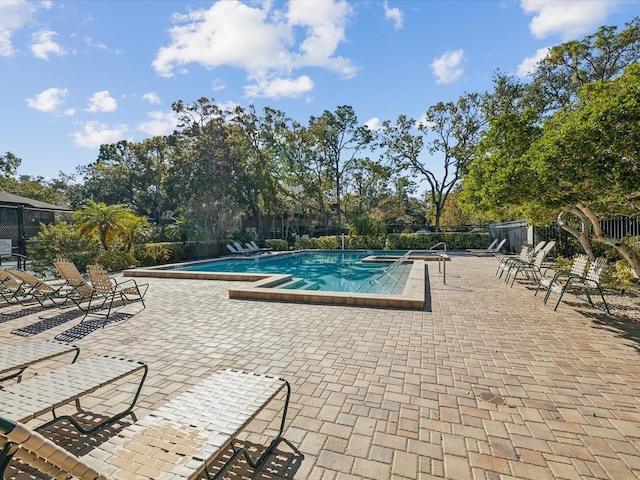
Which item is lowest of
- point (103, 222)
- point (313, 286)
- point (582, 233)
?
point (313, 286)

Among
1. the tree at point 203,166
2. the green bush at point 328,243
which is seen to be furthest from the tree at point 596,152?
the tree at point 203,166

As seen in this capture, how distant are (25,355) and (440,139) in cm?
2877

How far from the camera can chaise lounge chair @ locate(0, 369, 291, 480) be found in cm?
123

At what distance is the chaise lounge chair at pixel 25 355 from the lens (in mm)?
2587

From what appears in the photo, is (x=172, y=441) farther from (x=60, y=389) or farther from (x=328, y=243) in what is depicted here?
(x=328, y=243)

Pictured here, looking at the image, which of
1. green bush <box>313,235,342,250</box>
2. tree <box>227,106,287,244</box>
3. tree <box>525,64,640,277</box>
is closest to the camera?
tree <box>525,64,640,277</box>

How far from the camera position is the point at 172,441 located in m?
1.74

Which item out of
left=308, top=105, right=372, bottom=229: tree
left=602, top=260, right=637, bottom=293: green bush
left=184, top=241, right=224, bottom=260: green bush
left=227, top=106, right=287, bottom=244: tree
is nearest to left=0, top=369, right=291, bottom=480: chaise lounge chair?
left=602, top=260, right=637, bottom=293: green bush

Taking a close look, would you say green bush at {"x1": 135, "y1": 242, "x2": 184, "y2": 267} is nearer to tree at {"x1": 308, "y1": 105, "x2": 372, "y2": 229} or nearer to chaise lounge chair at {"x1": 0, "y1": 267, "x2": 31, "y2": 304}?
chaise lounge chair at {"x1": 0, "y1": 267, "x2": 31, "y2": 304}

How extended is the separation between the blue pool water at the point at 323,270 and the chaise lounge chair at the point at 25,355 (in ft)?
22.9

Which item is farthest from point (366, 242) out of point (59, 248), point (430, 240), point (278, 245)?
point (59, 248)

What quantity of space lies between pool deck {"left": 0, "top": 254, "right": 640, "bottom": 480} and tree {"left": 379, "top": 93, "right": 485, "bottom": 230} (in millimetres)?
22313

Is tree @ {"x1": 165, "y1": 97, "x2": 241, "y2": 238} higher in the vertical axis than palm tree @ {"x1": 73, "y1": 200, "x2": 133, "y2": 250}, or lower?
higher

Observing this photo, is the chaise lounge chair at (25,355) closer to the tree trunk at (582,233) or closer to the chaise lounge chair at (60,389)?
the chaise lounge chair at (60,389)
